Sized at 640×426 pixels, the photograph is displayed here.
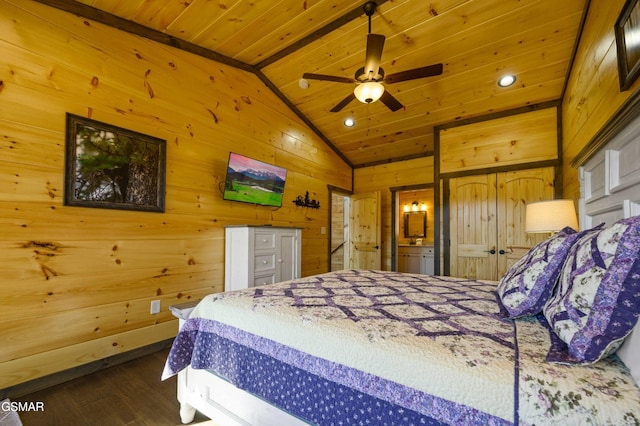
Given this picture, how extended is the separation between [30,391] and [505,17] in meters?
4.83

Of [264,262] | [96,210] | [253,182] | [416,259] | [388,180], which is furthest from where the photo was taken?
[416,259]

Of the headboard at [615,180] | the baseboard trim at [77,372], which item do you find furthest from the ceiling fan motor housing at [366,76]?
the baseboard trim at [77,372]

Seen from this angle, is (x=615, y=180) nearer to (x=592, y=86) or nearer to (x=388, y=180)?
(x=592, y=86)

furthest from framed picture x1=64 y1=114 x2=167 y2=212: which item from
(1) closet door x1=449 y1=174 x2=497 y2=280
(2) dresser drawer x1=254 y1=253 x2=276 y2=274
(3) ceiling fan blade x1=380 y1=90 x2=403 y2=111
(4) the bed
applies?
(1) closet door x1=449 y1=174 x2=497 y2=280

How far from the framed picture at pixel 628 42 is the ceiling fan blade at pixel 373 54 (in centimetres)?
140

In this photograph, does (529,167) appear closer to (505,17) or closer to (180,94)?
(505,17)

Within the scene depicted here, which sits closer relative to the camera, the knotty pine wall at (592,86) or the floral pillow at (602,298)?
the floral pillow at (602,298)

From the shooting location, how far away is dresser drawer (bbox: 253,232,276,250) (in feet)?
10.4

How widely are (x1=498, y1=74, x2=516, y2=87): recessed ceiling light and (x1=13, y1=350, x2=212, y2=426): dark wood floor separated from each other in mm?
4187

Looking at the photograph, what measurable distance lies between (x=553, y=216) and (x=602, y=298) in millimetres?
1805

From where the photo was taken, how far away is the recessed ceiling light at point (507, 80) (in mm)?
3248

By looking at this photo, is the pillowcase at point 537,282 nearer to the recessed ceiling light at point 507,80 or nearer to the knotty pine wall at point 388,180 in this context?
the recessed ceiling light at point 507,80

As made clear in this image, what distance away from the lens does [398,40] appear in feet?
9.85

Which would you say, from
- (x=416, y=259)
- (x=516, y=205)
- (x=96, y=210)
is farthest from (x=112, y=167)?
(x=416, y=259)
